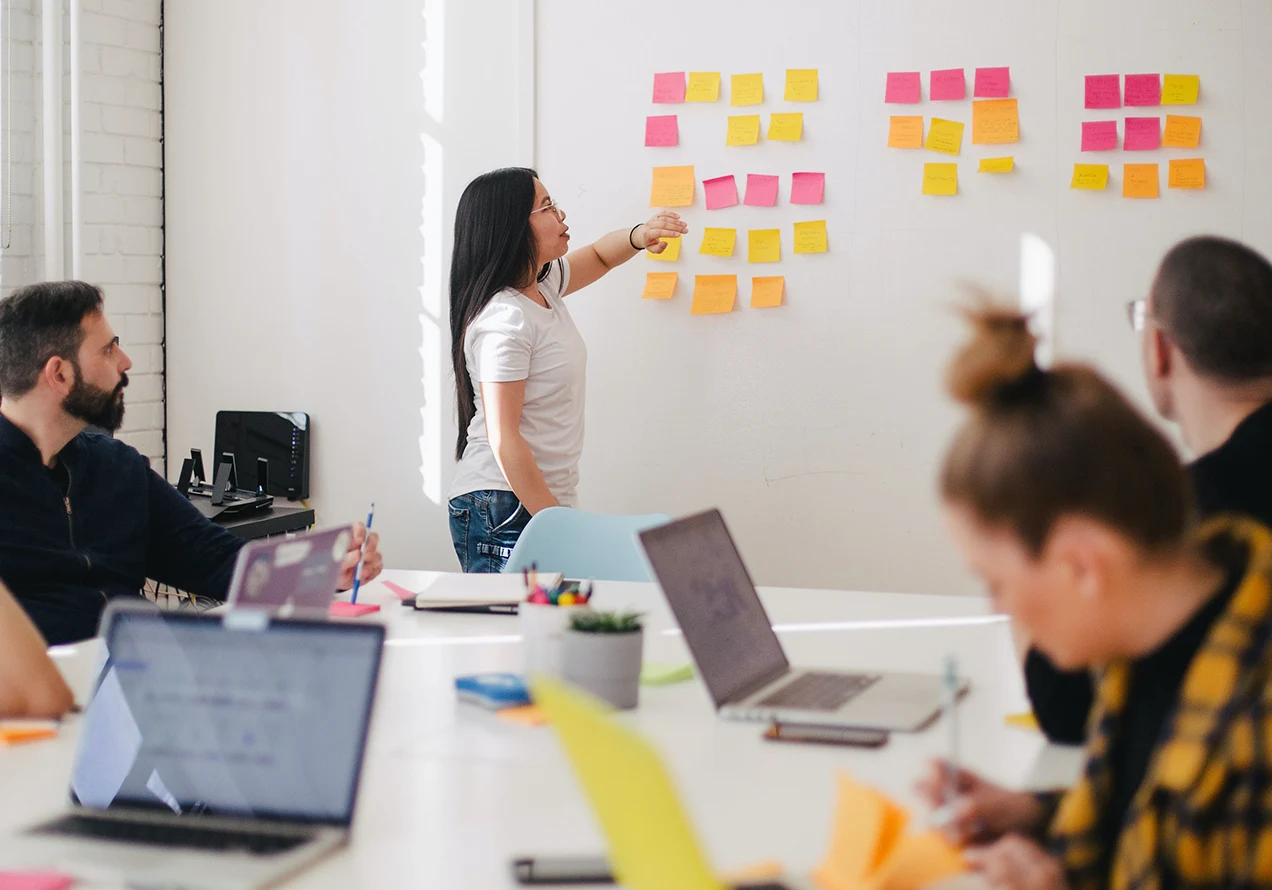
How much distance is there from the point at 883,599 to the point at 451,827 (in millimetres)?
1325

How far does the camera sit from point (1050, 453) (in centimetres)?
95

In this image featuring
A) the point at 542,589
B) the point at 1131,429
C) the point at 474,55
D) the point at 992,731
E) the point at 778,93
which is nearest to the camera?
the point at 1131,429

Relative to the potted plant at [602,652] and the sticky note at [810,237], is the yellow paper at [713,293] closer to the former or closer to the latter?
the sticky note at [810,237]

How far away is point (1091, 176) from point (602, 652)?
7.70 feet

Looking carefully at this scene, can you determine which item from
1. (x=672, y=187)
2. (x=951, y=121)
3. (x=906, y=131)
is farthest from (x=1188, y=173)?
(x=672, y=187)

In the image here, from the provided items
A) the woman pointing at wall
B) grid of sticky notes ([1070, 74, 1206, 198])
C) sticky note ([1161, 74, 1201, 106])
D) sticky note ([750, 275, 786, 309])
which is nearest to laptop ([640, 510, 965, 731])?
the woman pointing at wall

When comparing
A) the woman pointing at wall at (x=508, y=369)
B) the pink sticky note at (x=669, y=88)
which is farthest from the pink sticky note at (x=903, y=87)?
the woman pointing at wall at (x=508, y=369)

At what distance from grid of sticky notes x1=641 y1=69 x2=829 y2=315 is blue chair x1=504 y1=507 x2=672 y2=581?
1.09 metres

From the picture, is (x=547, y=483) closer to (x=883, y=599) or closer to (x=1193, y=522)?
(x=883, y=599)

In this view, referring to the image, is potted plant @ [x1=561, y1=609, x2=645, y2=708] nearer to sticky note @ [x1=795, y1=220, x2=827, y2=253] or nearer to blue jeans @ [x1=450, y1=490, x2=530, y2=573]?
blue jeans @ [x1=450, y1=490, x2=530, y2=573]

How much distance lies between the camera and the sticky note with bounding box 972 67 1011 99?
3359mm

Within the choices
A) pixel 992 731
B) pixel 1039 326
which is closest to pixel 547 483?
pixel 992 731

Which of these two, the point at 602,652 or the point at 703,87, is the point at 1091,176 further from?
the point at 602,652

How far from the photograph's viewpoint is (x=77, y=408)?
2449 millimetres
